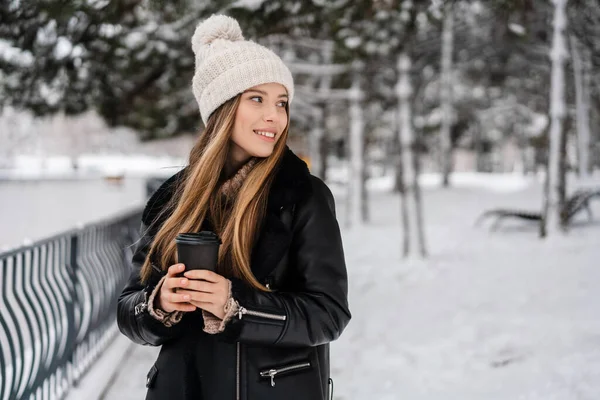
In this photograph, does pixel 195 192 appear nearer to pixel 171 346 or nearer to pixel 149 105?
pixel 171 346

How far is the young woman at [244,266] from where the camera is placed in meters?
1.66

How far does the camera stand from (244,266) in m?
1.73

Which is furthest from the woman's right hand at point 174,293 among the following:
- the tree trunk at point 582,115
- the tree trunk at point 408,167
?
the tree trunk at point 582,115

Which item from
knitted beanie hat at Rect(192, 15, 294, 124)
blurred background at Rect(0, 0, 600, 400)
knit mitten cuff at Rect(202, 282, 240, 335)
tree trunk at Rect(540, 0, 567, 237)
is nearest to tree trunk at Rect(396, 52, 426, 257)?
blurred background at Rect(0, 0, 600, 400)

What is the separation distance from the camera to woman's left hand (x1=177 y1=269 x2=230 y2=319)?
1.53 metres

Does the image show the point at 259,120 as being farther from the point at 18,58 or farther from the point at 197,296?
the point at 18,58

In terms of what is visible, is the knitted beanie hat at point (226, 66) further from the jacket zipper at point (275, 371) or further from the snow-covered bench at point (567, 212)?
the snow-covered bench at point (567, 212)

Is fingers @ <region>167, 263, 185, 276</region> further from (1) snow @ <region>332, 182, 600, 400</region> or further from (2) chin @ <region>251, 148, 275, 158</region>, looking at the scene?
(1) snow @ <region>332, 182, 600, 400</region>

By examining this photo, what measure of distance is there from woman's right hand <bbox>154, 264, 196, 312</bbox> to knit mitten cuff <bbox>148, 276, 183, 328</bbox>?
0.03 metres

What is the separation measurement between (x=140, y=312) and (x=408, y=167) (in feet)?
28.2

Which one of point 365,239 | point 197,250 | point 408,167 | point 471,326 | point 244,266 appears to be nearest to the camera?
point 197,250

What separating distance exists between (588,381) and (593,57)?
17.9 meters

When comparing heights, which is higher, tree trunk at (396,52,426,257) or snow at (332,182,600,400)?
tree trunk at (396,52,426,257)

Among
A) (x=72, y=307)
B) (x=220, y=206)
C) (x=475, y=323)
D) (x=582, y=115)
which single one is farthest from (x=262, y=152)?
(x=582, y=115)
